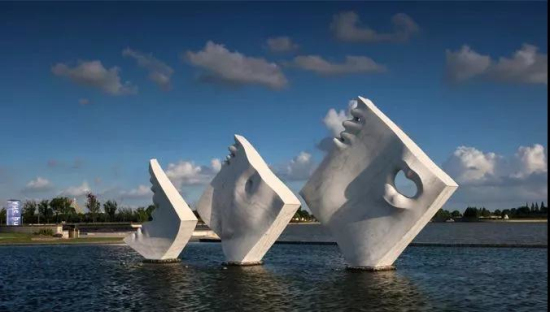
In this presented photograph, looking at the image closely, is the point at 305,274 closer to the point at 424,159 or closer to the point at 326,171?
the point at 326,171

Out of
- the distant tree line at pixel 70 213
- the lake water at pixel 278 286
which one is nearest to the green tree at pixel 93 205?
the distant tree line at pixel 70 213

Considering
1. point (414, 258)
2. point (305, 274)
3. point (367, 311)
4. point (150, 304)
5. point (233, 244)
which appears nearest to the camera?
point (367, 311)

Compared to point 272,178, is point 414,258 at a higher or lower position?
lower

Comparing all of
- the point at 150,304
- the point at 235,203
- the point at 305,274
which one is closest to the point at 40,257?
the point at 235,203

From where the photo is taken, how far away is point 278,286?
1085 inches

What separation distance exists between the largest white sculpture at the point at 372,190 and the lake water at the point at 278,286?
1.50 meters

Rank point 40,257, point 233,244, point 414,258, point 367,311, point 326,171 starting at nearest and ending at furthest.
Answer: point 367,311
point 326,171
point 233,244
point 414,258
point 40,257

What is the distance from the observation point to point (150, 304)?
23.7m

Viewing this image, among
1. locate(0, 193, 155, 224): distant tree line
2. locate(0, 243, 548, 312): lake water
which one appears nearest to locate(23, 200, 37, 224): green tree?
locate(0, 193, 155, 224): distant tree line

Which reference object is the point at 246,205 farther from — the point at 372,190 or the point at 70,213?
the point at 70,213

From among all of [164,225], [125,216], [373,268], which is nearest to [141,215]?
[125,216]

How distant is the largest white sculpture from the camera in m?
27.4

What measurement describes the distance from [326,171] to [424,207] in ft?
16.1

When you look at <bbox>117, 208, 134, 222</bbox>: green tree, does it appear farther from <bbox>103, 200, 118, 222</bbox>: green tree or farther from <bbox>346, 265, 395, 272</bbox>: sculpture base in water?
<bbox>346, 265, 395, 272</bbox>: sculpture base in water
